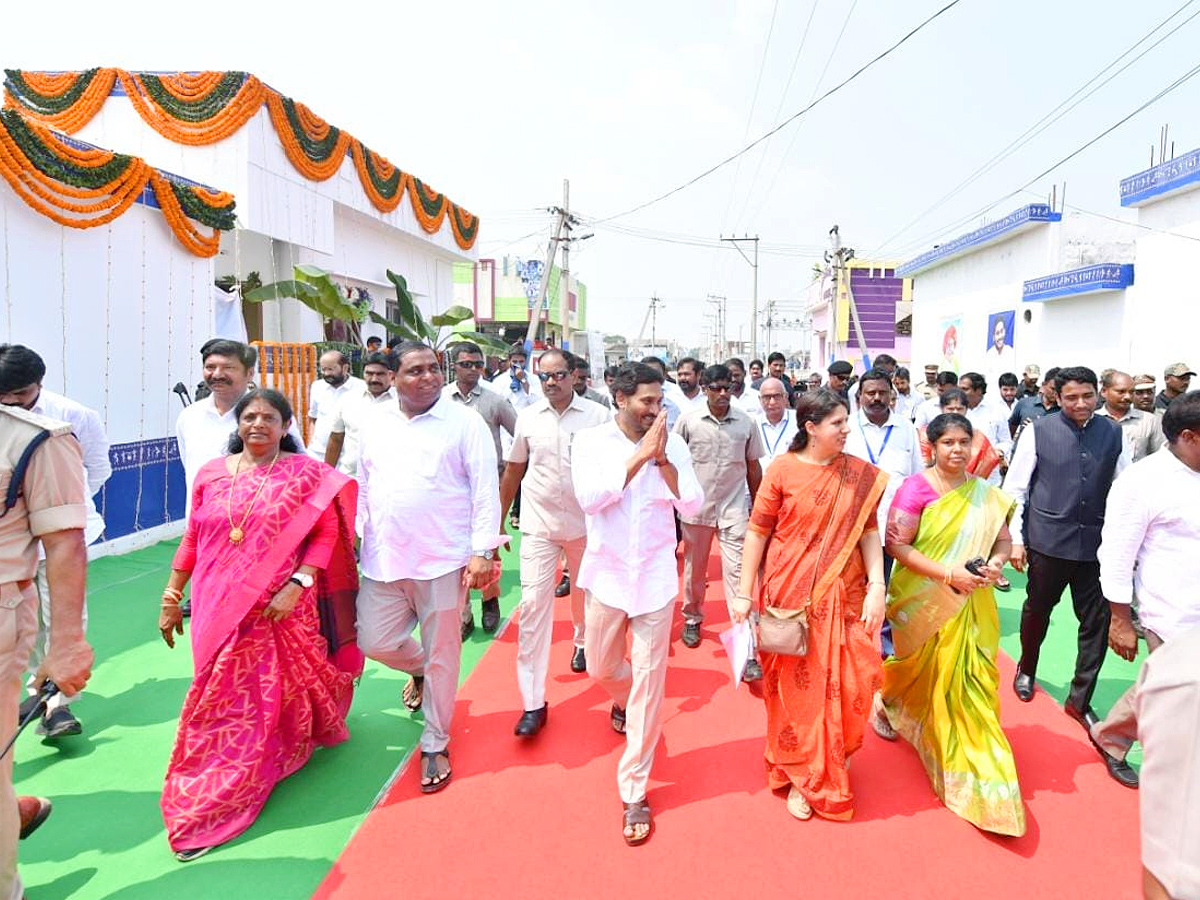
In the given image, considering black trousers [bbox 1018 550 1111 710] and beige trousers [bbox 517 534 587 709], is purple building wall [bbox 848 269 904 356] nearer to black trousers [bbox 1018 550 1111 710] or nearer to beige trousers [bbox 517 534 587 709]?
black trousers [bbox 1018 550 1111 710]

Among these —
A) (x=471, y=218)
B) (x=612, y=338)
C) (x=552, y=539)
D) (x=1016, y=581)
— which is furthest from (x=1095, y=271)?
(x=612, y=338)

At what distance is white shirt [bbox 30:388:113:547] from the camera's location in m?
3.89

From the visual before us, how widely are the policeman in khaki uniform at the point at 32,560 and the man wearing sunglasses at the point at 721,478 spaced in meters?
3.38

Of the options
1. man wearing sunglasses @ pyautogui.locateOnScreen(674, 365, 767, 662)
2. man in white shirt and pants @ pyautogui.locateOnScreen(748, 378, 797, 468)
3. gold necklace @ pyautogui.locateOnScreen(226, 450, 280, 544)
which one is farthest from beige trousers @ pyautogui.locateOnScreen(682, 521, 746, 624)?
gold necklace @ pyautogui.locateOnScreen(226, 450, 280, 544)

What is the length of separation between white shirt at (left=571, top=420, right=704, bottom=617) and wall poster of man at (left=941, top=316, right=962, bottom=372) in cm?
1679

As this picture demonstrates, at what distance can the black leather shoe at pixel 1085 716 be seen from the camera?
3689mm

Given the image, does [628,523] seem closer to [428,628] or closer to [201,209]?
[428,628]

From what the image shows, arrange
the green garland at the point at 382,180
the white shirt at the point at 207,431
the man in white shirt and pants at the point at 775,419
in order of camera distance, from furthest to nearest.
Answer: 1. the green garland at the point at 382,180
2. the man in white shirt and pants at the point at 775,419
3. the white shirt at the point at 207,431

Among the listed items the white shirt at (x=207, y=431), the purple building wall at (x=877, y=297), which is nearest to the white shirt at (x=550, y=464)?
the white shirt at (x=207, y=431)

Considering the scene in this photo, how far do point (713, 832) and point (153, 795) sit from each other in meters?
2.23

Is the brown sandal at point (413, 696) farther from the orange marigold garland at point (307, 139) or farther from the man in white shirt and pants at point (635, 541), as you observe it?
the orange marigold garland at point (307, 139)

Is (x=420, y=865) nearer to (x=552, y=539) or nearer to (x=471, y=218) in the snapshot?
(x=552, y=539)

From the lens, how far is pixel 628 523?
10.0 ft

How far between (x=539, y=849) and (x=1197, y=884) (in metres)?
2.08
